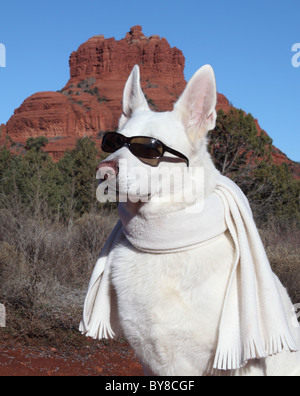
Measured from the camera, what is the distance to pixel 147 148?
2.27 m

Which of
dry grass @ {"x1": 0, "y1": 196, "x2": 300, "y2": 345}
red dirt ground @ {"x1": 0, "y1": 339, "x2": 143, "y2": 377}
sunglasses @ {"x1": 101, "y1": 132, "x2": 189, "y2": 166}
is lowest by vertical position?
red dirt ground @ {"x1": 0, "y1": 339, "x2": 143, "y2": 377}

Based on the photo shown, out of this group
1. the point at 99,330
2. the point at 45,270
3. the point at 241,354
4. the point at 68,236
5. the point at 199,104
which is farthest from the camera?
the point at 68,236

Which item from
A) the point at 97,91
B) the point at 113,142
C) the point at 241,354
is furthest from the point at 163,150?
the point at 97,91

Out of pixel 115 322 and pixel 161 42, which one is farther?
pixel 161 42

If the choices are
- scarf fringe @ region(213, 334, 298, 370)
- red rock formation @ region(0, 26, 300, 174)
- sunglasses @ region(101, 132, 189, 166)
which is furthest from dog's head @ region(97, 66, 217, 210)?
red rock formation @ region(0, 26, 300, 174)

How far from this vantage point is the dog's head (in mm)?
2189

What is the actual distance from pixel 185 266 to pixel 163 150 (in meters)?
0.62

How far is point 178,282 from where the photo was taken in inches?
86.7

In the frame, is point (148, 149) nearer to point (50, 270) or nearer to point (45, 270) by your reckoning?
point (45, 270)

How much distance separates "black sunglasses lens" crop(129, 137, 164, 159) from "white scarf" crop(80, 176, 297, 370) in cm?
33

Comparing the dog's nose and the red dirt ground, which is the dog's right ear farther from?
the red dirt ground
